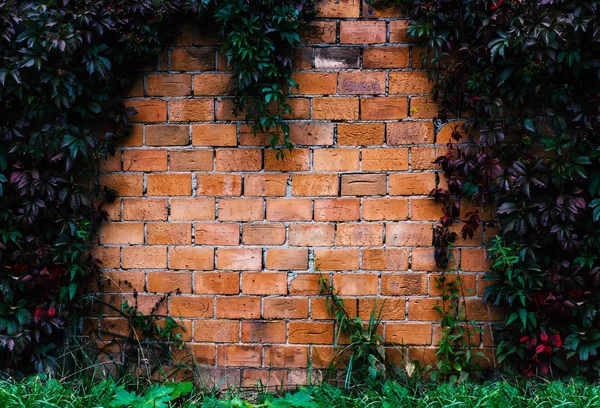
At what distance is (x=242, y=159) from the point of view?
2469 mm

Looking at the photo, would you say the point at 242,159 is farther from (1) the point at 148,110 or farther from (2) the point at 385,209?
(2) the point at 385,209

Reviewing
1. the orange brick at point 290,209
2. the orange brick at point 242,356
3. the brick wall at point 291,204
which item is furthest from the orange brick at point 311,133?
the orange brick at point 242,356

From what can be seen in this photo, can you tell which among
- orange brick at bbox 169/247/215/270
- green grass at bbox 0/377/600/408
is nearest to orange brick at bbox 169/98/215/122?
orange brick at bbox 169/247/215/270

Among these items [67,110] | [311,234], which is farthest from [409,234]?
[67,110]

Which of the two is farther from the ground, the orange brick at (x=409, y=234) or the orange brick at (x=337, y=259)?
the orange brick at (x=409, y=234)

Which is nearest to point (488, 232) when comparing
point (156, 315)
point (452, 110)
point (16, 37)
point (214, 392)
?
point (452, 110)

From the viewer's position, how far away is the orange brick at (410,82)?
7.97ft

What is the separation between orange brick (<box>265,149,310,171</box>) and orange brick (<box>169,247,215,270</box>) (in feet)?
1.71

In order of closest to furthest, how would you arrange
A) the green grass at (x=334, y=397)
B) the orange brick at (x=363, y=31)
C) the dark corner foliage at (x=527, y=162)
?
the green grass at (x=334, y=397)
the dark corner foliage at (x=527, y=162)
the orange brick at (x=363, y=31)

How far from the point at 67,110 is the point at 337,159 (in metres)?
1.33

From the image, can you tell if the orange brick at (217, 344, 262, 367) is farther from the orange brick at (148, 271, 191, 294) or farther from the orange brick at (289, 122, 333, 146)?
the orange brick at (289, 122, 333, 146)

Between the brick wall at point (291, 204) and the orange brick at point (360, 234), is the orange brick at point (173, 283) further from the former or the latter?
the orange brick at point (360, 234)

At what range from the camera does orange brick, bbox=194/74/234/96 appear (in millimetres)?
2459

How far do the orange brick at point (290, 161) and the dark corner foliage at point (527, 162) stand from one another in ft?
2.15
